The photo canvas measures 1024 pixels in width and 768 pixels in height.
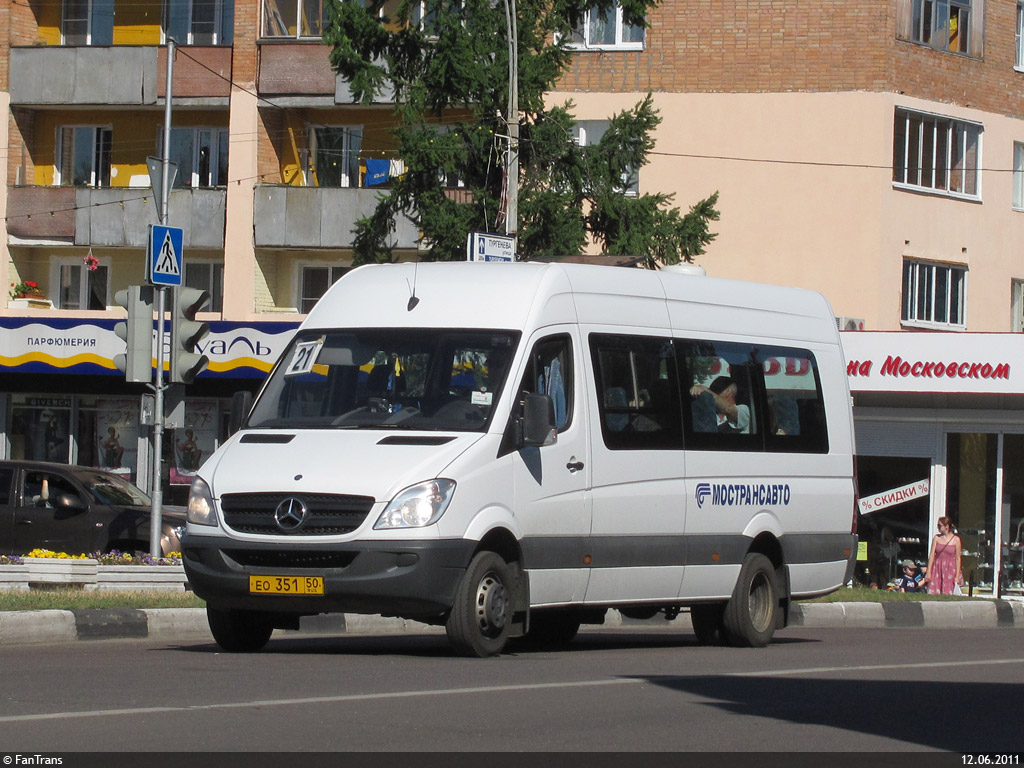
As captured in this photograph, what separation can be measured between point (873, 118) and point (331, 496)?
27123mm

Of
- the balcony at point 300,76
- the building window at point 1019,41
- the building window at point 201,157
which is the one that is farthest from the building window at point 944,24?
the building window at point 201,157

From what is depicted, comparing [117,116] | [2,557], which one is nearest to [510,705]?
[2,557]

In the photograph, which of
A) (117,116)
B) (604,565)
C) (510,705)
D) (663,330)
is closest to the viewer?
(510,705)

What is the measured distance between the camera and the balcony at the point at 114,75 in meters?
38.2

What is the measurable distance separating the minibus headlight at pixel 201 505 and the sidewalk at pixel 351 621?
233cm

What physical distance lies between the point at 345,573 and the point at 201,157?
29736 mm

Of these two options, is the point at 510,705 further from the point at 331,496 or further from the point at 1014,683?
the point at 1014,683

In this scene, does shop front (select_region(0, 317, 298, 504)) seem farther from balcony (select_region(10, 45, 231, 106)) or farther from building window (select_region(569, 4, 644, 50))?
building window (select_region(569, 4, 644, 50))

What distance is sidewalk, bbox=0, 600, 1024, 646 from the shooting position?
13164 millimetres

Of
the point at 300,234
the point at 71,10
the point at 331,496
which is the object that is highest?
the point at 71,10

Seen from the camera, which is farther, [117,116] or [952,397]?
[117,116]

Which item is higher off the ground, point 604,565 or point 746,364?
point 746,364

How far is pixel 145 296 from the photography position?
64.3 ft

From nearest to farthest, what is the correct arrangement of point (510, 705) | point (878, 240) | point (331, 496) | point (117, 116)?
point (510, 705) < point (331, 496) < point (878, 240) < point (117, 116)
